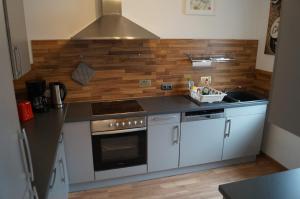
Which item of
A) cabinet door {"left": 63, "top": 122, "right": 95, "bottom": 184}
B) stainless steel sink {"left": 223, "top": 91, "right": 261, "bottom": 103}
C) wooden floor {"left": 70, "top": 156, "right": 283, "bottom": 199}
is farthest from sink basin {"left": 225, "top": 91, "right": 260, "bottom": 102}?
cabinet door {"left": 63, "top": 122, "right": 95, "bottom": 184}

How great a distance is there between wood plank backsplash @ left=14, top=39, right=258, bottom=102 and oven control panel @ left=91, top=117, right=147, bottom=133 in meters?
A: 0.53

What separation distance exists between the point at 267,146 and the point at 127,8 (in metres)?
2.53

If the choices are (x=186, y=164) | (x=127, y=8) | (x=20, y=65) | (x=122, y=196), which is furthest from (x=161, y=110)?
(x=20, y=65)

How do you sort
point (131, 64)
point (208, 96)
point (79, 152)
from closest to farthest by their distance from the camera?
point (79, 152), point (208, 96), point (131, 64)

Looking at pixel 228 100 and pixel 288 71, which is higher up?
pixel 288 71

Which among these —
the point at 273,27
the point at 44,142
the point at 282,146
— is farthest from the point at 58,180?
the point at 273,27

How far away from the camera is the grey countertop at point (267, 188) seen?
1.14 m

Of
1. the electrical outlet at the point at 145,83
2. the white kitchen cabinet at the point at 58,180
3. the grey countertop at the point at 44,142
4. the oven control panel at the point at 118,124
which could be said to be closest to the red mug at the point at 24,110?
the grey countertop at the point at 44,142

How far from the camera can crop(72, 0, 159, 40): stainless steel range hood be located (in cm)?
215

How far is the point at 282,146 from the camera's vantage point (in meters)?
2.96

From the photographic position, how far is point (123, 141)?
98.0 inches

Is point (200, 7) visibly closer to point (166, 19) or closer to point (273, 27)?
point (166, 19)

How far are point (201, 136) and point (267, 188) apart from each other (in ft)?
5.01

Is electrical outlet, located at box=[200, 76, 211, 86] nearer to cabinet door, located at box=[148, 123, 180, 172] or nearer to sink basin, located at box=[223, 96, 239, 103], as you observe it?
sink basin, located at box=[223, 96, 239, 103]
